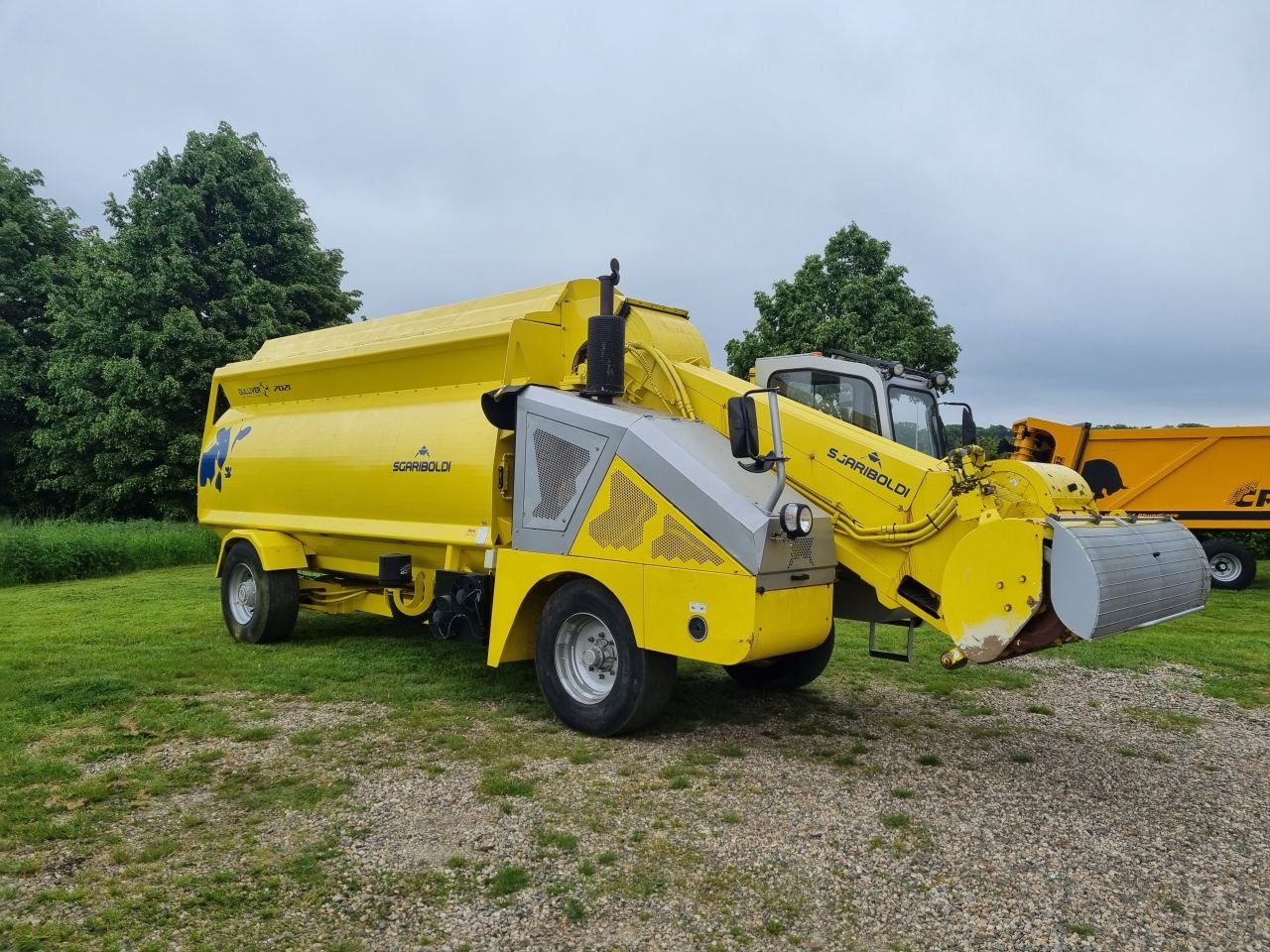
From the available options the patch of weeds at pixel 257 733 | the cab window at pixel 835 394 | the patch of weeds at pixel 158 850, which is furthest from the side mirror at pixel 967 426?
the patch of weeds at pixel 158 850

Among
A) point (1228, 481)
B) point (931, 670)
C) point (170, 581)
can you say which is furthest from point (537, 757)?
point (1228, 481)

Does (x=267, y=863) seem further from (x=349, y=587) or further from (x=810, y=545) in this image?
(x=349, y=587)

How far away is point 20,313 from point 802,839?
32.5m

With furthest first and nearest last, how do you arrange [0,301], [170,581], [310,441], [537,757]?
[0,301]
[170,581]
[310,441]
[537,757]

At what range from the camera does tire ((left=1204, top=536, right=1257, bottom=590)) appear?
45.8 feet

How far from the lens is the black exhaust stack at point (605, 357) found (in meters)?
6.11

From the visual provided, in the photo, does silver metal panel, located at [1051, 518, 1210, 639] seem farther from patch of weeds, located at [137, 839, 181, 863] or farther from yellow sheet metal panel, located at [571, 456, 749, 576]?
patch of weeds, located at [137, 839, 181, 863]

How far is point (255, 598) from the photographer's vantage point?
9.05m

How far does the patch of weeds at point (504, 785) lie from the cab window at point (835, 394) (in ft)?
12.9

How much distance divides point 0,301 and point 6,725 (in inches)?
1096

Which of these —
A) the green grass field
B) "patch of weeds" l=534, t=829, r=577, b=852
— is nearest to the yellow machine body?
the green grass field

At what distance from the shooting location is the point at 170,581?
15078 millimetres

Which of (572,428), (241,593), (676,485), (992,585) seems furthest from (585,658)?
(241,593)

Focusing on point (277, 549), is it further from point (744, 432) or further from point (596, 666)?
point (744, 432)
